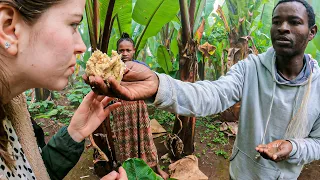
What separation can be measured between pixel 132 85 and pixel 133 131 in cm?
156

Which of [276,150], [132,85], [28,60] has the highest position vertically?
[28,60]

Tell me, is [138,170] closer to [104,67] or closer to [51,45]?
[104,67]

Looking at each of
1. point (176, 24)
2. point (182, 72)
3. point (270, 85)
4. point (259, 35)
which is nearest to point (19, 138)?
point (270, 85)

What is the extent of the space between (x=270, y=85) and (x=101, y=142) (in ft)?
5.34

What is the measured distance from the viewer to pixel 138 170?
1.20 m

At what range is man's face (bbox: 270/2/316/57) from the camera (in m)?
1.21

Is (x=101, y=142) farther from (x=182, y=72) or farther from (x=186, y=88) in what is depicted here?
(x=186, y=88)

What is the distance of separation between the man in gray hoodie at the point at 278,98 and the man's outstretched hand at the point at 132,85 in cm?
18

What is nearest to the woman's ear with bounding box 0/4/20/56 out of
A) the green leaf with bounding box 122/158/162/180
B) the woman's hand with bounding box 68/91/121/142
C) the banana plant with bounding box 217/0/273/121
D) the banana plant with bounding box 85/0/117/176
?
the woman's hand with bounding box 68/91/121/142

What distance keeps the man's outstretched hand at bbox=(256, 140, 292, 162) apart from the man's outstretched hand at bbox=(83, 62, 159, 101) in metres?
0.54

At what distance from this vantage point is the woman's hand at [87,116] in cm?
103

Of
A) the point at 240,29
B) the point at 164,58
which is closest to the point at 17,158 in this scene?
the point at 164,58

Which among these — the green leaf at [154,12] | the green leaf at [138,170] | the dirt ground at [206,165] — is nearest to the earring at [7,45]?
the green leaf at [138,170]

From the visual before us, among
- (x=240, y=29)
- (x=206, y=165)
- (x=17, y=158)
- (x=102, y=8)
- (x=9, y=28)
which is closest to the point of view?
(x=9, y=28)
